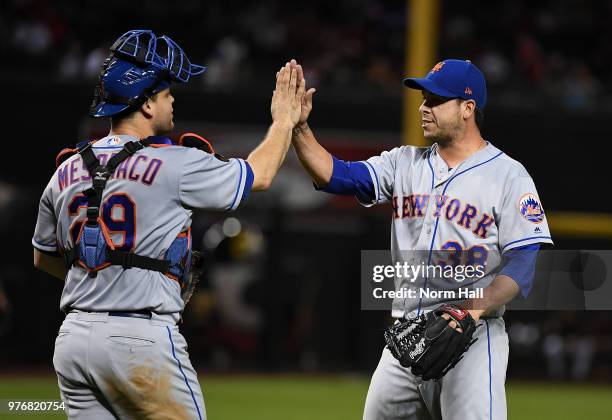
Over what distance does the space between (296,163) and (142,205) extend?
11.7 metres

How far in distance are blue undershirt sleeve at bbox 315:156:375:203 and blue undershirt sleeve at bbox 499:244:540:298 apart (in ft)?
2.23

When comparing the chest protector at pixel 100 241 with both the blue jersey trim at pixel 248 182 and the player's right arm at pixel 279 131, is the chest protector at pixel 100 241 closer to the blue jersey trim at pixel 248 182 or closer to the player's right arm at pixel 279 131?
the blue jersey trim at pixel 248 182

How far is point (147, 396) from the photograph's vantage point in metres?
3.19

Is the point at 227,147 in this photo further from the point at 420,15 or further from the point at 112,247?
the point at 112,247

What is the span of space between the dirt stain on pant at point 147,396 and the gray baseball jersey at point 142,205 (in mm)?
215

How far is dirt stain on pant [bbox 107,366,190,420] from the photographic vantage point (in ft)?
10.4

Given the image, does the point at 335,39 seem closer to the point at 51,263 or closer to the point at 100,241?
the point at 51,263

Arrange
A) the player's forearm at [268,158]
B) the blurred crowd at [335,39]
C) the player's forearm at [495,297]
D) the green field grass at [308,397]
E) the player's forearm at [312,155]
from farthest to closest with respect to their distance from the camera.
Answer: the blurred crowd at [335,39], the green field grass at [308,397], the player's forearm at [312,155], the player's forearm at [495,297], the player's forearm at [268,158]

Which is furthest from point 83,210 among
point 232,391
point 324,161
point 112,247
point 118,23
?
point 118,23

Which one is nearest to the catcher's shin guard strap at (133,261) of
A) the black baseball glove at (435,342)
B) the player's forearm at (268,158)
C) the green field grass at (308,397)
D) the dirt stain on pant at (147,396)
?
the dirt stain on pant at (147,396)

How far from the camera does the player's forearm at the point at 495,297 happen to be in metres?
3.76

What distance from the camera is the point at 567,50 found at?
17.6 metres

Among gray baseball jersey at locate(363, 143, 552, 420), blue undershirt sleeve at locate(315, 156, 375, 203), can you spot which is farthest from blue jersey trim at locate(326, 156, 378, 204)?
gray baseball jersey at locate(363, 143, 552, 420)

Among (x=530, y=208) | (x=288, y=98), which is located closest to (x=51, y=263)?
(x=288, y=98)
